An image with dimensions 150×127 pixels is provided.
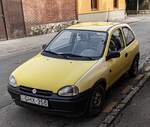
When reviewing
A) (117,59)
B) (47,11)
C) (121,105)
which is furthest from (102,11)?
(121,105)

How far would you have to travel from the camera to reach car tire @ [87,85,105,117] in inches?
223

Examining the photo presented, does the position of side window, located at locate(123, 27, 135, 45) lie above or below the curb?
above

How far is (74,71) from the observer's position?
5.68 metres

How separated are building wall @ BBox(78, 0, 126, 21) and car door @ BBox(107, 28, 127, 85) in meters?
17.8

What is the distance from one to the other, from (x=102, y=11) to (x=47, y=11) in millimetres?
7824

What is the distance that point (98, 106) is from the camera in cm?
598

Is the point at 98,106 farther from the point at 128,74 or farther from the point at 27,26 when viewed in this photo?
the point at 27,26

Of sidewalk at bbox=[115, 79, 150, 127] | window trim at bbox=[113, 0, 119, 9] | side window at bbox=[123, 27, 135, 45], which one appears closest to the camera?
sidewalk at bbox=[115, 79, 150, 127]

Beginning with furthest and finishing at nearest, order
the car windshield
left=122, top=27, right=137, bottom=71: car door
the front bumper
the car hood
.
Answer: left=122, top=27, right=137, bottom=71: car door → the car windshield → the car hood → the front bumper

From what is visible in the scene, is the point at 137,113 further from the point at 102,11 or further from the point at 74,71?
the point at 102,11

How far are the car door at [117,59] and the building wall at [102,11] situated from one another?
58.3ft

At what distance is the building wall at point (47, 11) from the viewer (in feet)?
64.0

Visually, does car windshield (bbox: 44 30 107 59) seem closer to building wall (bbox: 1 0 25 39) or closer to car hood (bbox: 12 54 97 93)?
car hood (bbox: 12 54 97 93)

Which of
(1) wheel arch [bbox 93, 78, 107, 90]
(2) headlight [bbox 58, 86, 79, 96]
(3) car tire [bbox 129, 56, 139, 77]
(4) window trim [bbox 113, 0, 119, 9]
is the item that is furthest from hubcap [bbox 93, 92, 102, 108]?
(4) window trim [bbox 113, 0, 119, 9]
